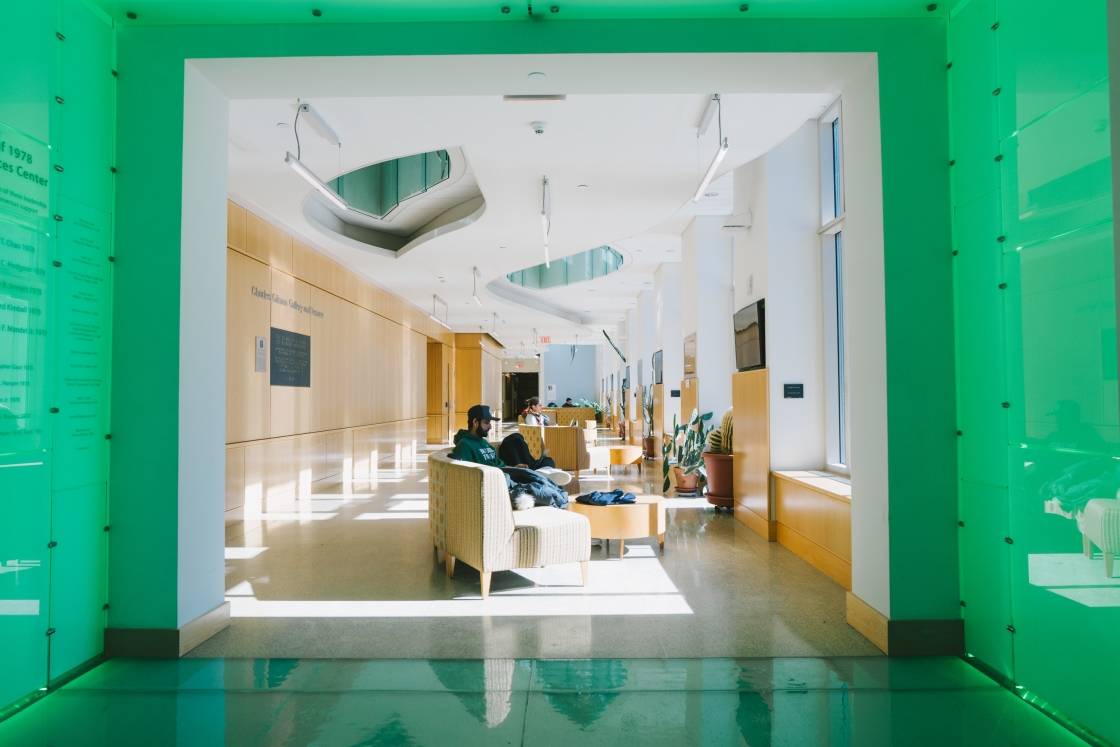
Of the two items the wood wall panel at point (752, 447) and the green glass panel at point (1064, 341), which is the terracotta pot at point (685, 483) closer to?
the wood wall panel at point (752, 447)

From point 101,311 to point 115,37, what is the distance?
4.60 feet

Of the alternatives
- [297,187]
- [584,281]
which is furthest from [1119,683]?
[584,281]

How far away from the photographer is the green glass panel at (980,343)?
296cm

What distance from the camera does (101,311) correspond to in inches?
128

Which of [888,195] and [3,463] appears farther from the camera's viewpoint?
[888,195]

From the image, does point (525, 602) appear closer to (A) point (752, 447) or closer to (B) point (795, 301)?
(A) point (752, 447)

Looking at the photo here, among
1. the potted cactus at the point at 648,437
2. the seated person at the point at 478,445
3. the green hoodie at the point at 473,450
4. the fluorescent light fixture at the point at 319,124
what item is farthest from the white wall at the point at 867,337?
the potted cactus at the point at 648,437

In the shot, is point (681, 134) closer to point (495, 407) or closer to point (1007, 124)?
point (1007, 124)

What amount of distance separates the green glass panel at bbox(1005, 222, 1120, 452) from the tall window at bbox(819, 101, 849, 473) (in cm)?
313

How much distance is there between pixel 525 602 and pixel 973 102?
356cm

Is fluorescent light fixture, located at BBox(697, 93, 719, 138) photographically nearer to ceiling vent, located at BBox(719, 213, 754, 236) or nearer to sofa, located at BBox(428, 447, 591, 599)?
ceiling vent, located at BBox(719, 213, 754, 236)

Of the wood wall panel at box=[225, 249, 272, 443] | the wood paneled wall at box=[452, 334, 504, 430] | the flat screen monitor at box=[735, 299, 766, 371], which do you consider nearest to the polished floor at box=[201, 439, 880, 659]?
the wood wall panel at box=[225, 249, 272, 443]

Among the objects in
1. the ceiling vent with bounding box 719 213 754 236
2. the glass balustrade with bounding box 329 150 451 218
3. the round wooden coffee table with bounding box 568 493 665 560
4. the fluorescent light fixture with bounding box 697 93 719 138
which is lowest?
the round wooden coffee table with bounding box 568 493 665 560

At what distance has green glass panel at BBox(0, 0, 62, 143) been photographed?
268cm
